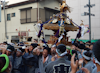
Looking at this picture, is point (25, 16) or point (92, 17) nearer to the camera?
point (25, 16)

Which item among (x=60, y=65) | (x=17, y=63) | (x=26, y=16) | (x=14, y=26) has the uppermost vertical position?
(x=26, y=16)

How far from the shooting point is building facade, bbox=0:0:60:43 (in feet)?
43.0

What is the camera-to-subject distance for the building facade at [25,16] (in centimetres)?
1312

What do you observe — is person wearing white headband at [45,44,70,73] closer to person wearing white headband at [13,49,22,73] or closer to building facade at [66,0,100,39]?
person wearing white headband at [13,49,22,73]

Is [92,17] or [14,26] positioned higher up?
[92,17]

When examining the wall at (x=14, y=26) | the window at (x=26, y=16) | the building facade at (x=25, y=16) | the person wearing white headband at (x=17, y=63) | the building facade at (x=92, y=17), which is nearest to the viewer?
the person wearing white headband at (x=17, y=63)

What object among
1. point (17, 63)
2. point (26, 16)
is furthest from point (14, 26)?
point (17, 63)

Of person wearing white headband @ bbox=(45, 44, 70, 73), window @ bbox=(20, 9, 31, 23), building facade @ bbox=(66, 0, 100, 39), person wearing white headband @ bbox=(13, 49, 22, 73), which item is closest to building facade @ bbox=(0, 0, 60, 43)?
window @ bbox=(20, 9, 31, 23)

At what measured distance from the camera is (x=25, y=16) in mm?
13797

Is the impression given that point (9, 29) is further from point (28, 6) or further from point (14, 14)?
point (28, 6)

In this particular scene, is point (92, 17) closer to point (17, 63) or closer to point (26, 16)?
point (26, 16)

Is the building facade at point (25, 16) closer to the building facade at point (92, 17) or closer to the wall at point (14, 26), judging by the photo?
the wall at point (14, 26)

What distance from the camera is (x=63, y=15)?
6512 mm

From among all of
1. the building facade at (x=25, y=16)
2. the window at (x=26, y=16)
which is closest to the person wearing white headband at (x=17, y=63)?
the building facade at (x=25, y=16)
